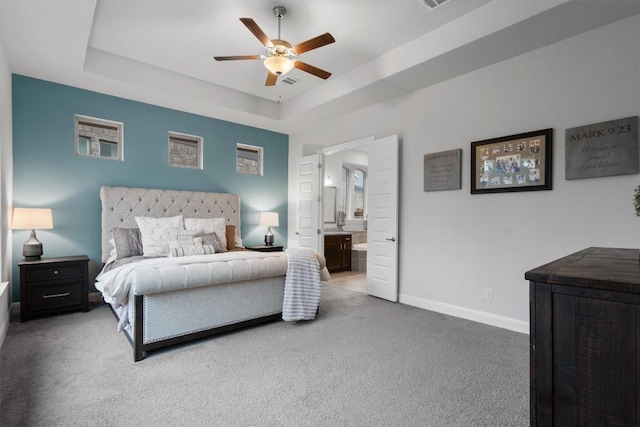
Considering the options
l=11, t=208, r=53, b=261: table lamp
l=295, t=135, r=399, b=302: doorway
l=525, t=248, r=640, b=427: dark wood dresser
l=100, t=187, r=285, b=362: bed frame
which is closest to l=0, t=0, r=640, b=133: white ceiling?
l=295, t=135, r=399, b=302: doorway

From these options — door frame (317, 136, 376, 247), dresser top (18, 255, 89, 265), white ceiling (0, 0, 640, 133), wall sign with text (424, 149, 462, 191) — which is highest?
white ceiling (0, 0, 640, 133)

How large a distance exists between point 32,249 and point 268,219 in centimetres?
311

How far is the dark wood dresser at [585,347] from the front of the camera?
0.91m

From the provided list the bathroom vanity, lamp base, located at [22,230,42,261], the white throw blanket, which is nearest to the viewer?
the white throw blanket

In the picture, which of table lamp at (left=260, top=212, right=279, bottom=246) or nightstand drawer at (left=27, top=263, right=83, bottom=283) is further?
table lamp at (left=260, top=212, right=279, bottom=246)

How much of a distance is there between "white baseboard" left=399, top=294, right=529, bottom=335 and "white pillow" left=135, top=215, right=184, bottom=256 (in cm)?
310

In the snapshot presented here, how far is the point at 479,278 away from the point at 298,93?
363 centimetres

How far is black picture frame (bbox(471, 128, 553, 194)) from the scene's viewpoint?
3.12 meters

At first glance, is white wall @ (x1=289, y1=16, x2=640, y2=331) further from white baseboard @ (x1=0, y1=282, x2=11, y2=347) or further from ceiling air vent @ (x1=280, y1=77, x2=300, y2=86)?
white baseboard @ (x1=0, y1=282, x2=11, y2=347)

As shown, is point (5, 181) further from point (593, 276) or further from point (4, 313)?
point (593, 276)

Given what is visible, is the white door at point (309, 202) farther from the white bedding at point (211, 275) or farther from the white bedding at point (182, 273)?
the white bedding at point (182, 273)

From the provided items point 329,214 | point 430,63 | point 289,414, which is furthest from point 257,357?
point 329,214

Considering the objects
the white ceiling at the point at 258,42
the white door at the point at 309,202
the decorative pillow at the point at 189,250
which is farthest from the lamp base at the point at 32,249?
the white door at the point at 309,202

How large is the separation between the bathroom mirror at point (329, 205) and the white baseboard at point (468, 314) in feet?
11.1
